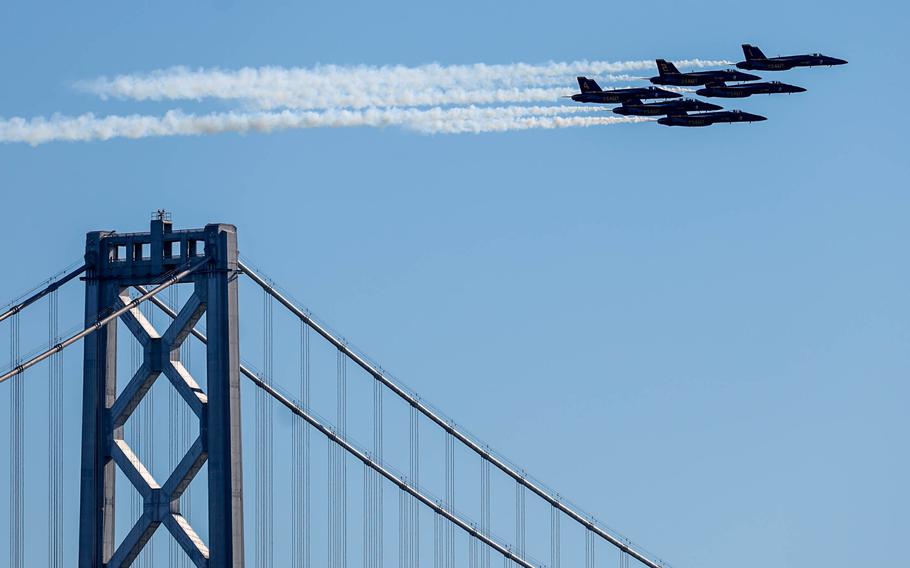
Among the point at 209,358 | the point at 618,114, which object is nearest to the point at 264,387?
the point at 209,358

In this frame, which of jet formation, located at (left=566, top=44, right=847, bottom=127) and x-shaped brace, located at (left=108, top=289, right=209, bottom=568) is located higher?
jet formation, located at (left=566, top=44, right=847, bottom=127)

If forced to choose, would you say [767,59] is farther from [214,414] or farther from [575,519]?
[214,414]

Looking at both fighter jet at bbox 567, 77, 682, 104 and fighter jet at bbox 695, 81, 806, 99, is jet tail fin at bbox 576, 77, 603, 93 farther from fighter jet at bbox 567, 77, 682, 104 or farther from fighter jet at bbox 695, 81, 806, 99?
fighter jet at bbox 695, 81, 806, 99

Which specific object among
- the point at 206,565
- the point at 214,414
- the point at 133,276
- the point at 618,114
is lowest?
the point at 206,565

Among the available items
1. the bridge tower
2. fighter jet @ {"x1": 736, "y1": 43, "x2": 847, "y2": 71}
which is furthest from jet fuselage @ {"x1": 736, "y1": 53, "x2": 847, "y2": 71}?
the bridge tower

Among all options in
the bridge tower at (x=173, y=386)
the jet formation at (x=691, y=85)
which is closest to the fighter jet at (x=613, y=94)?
the jet formation at (x=691, y=85)

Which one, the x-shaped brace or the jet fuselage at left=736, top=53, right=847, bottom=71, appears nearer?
the x-shaped brace

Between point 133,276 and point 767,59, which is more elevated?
point 767,59
